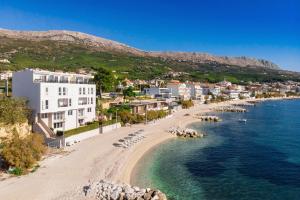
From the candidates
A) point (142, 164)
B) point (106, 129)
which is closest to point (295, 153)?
point (142, 164)

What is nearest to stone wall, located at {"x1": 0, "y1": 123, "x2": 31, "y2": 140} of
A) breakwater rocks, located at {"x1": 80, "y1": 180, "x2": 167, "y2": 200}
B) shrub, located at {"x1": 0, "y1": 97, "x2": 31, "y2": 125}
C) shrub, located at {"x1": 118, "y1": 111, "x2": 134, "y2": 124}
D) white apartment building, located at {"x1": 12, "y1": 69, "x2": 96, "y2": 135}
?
shrub, located at {"x1": 0, "y1": 97, "x2": 31, "y2": 125}

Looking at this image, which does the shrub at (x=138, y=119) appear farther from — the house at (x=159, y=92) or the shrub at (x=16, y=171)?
the house at (x=159, y=92)

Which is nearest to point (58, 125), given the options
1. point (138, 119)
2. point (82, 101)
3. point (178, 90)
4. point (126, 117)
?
A: point (82, 101)

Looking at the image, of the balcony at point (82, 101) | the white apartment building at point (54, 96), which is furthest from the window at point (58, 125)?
the balcony at point (82, 101)

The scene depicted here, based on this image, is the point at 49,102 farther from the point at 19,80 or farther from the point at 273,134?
the point at 273,134

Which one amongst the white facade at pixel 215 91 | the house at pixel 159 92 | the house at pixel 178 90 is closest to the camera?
the house at pixel 159 92

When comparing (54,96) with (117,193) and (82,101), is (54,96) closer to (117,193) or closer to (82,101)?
(82,101)

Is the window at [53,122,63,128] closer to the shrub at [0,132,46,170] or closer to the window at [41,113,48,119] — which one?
the window at [41,113,48,119]
